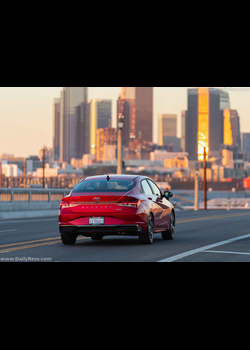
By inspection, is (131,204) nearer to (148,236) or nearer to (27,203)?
(148,236)

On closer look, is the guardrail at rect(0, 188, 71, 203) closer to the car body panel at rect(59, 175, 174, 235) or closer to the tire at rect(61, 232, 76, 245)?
the tire at rect(61, 232, 76, 245)

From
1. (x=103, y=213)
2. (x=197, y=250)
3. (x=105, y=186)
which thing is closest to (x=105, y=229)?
(x=103, y=213)

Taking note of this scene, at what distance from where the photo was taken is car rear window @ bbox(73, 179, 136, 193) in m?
14.8

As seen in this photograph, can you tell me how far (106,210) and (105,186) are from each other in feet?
2.86

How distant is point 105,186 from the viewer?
15.1m

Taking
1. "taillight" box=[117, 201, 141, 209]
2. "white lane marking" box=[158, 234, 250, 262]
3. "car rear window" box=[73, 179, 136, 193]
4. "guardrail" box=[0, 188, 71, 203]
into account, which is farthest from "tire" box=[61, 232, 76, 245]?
"guardrail" box=[0, 188, 71, 203]

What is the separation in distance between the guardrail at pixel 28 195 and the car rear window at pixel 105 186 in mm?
18097

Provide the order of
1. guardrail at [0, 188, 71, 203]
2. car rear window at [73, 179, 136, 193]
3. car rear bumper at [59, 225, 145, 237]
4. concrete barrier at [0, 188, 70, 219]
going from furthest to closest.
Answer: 1. guardrail at [0, 188, 71, 203]
2. concrete barrier at [0, 188, 70, 219]
3. car rear window at [73, 179, 136, 193]
4. car rear bumper at [59, 225, 145, 237]

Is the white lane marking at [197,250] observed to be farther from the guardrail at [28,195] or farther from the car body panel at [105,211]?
the guardrail at [28,195]

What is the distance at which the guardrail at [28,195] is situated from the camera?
3322 centimetres

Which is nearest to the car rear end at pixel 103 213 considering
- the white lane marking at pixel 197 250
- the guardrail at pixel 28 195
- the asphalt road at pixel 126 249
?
the asphalt road at pixel 126 249
